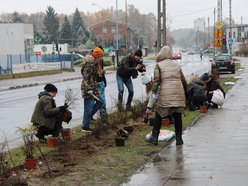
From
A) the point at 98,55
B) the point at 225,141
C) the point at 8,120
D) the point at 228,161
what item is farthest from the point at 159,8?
the point at 228,161

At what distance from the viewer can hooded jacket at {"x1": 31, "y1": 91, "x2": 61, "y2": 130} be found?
1007cm

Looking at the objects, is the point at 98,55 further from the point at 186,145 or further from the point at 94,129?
the point at 186,145

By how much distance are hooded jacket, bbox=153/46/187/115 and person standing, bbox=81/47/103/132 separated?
6.08 feet

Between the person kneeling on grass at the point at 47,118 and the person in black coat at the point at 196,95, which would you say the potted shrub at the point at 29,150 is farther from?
the person in black coat at the point at 196,95

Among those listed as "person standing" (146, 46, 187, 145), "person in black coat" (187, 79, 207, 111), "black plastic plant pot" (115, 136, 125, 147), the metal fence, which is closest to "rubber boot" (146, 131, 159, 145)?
"person standing" (146, 46, 187, 145)

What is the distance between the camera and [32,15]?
643 ft

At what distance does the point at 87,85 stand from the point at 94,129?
0.95 meters

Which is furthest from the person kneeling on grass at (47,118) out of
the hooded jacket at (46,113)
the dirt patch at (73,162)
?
the dirt patch at (73,162)

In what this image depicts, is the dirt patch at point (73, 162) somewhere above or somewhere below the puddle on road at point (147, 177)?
above

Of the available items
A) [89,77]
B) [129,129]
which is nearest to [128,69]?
[89,77]

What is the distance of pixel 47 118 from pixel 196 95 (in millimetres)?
6671

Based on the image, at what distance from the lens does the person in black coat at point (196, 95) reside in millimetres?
15836

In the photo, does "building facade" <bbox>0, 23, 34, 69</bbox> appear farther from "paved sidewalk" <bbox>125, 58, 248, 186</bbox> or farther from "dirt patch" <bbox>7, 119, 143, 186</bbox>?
"dirt patch" <bbox>7, 119, 143, 186</bbox>

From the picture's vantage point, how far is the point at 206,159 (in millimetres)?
8656
